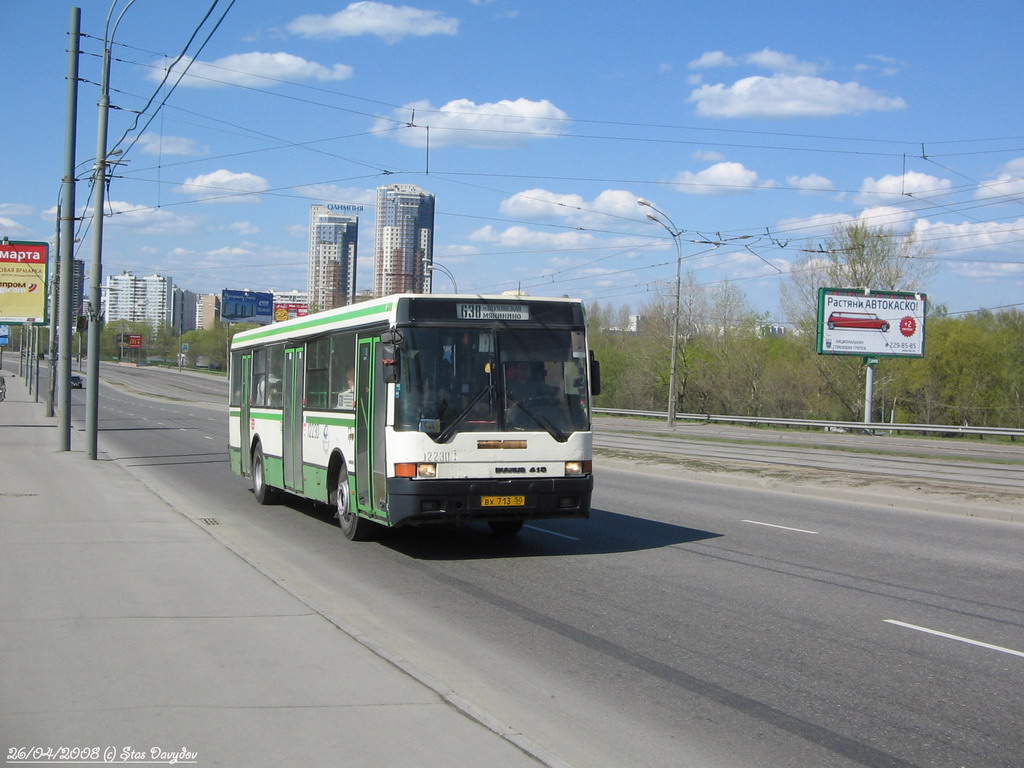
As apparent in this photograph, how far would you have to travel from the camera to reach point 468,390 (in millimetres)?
→ 11180

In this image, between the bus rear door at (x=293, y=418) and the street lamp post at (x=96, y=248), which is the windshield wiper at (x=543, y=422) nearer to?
the bus rear door at (x=293, y=418)

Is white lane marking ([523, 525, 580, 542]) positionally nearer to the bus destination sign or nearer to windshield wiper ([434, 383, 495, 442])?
windshield wiper ([434, 383, 495, 442])

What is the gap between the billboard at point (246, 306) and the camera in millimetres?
100500

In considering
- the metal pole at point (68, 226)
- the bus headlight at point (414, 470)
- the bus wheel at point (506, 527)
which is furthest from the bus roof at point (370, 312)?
the metal pole at point (68, 226)

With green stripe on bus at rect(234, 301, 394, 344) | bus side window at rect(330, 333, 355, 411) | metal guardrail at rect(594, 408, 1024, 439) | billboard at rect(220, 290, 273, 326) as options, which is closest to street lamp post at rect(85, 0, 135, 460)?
green stripe on bus at rect(234, 301, 394, 344)

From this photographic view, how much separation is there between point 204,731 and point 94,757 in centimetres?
54

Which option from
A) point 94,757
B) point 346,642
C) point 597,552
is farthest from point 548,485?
point 94,757

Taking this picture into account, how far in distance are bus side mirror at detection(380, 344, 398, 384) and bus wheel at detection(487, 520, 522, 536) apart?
2931mm

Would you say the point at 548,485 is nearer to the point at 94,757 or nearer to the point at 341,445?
the point at 341,445

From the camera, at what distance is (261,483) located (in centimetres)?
1684

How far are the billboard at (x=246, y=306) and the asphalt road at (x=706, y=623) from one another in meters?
87.6

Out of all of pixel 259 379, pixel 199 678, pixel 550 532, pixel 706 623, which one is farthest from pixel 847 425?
pixel 199 678

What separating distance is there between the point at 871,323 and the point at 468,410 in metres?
44.5
